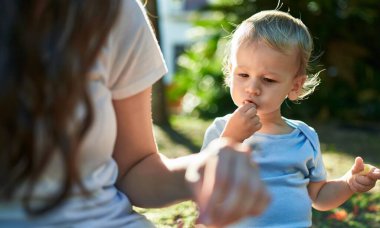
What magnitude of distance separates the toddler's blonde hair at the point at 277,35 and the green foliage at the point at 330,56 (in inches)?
230

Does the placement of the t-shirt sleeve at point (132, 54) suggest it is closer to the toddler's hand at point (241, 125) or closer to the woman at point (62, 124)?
the woman at point (62, 124)

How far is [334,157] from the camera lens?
537 centimetres

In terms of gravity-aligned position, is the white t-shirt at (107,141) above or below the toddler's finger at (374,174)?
above

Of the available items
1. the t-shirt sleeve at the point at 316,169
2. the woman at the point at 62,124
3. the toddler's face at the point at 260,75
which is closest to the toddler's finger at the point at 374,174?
the t-shirt sleeve at the point at 316,169

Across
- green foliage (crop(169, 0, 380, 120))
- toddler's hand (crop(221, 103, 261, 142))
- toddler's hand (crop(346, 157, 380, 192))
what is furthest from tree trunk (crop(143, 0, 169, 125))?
toddler's hand (crop(221, 103, 261, 142))

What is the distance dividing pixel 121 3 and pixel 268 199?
0.53 m

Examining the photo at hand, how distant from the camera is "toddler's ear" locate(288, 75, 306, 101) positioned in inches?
101

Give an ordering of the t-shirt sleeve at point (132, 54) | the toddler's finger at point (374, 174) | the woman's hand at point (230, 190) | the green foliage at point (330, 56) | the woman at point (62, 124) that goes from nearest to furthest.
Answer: the woman's hand at point (230, 190)
the woman at point (62, 124)
the t-shirt sleeve at point (132, 54)
the toddler's finger at point (374, 174)
the green foliage at point (330, 56)

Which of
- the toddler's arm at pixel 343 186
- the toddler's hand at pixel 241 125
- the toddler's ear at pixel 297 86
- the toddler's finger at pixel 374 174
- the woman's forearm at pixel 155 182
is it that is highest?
the woman's forearm at pixel 155 182

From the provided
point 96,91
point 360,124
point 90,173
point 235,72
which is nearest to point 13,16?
point 96,91

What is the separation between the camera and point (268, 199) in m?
1.07

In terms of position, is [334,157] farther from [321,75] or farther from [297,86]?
[321,75]

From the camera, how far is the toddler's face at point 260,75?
7.92 ft

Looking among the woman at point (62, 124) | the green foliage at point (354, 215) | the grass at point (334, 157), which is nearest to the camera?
the woman at point (62, 124)
